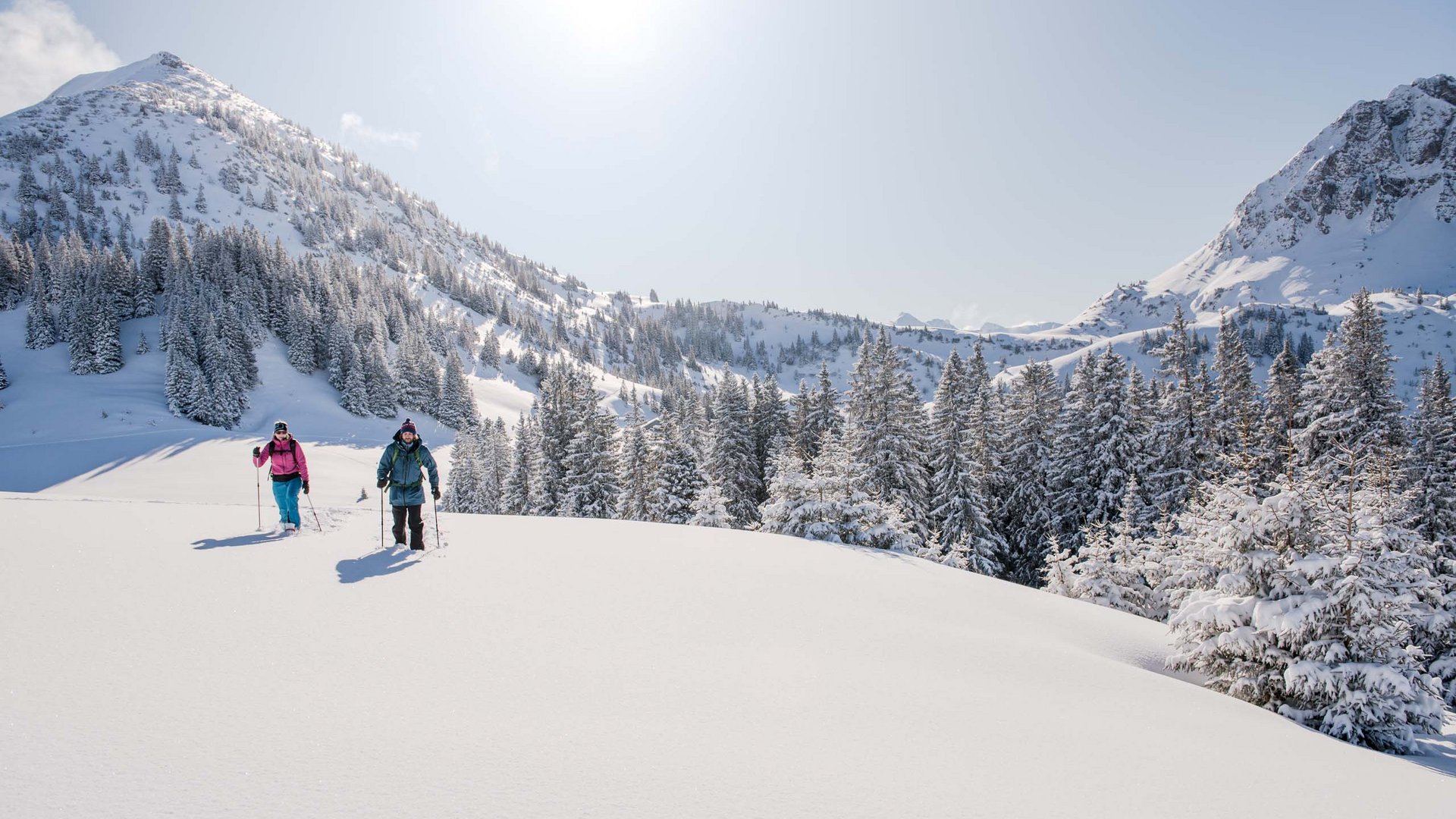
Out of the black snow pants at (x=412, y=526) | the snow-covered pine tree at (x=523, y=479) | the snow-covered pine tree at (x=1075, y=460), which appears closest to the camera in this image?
the black snow pants at (x=412, y=526)

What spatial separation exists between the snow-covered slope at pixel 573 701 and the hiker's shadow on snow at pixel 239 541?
0.29 feet

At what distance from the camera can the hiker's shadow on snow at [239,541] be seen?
8.27m

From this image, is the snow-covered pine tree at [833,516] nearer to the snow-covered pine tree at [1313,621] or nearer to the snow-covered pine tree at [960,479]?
the snow-covered pine tree at [1313,621]

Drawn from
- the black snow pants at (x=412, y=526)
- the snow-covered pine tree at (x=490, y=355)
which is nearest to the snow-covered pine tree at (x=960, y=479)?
the black snow pants at (x=412, y=526)

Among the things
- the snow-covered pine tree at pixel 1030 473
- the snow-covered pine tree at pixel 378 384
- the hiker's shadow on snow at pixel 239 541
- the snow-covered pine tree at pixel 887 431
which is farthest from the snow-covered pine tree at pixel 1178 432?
the snow-covered pine tree at pixel 378 384

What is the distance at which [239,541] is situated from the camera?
347 inches

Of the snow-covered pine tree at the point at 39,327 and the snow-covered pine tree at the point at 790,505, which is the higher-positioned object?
the snow-covered pine tree at the point at 39,327

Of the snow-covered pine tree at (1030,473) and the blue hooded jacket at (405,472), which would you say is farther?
the snow-covered pine tree at (1030,473)

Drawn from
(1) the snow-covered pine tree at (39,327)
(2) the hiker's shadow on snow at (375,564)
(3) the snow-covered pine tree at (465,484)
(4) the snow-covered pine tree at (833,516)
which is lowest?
(3) the snow-covered pine tree at (465,484)

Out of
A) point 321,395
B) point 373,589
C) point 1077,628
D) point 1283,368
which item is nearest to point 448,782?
point 373,589

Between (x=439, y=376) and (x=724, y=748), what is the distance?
99199 millimetres

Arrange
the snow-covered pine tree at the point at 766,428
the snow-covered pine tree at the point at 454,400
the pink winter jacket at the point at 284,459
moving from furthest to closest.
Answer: the snow-covered pine tree at the point at 454,400 < the snow-covered pine tree at the point at 766,428 < the pink winter jacket at the point at 284,459

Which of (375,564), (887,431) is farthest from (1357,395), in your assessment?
(375,564)

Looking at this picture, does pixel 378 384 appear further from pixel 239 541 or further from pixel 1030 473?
pixel 239 541
